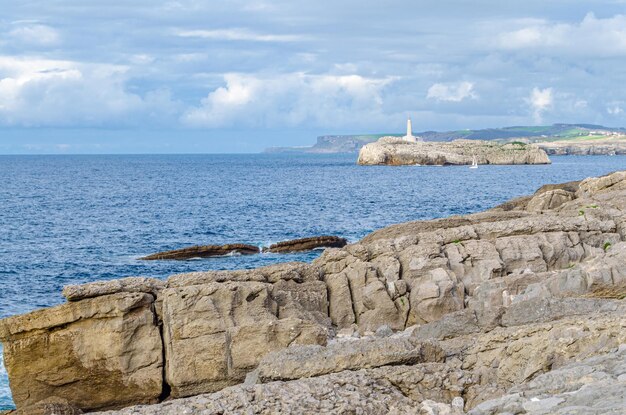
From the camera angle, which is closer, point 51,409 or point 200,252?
point 51,409

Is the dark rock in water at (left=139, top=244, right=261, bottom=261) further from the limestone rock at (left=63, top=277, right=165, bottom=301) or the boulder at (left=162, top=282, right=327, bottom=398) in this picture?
the boulder at (left=162, top=282, right=327, bottom=398)

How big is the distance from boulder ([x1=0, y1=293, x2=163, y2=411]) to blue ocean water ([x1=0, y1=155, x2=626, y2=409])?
335 centimetres

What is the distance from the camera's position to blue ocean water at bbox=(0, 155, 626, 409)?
152 feet

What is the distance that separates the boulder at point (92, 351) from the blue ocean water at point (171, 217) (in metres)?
3.35

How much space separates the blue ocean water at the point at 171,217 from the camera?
46.2 metres

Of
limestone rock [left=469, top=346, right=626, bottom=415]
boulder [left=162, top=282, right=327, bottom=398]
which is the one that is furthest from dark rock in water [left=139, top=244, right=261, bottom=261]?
limestone rock [left=469, top=346, right=626, bottom=415]

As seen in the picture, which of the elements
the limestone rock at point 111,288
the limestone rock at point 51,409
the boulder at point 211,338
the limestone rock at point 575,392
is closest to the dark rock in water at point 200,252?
the limestone rock at point 111,288

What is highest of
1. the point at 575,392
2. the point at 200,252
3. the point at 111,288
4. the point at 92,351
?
the point at 111,288

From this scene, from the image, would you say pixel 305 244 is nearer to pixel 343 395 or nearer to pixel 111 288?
pixel 111 288

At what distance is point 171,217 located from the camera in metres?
77.6

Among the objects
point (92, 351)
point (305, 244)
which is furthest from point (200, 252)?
point (92, 351)

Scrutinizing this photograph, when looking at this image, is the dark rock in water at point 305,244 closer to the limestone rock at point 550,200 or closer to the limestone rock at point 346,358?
the limestone rock at point 550,200

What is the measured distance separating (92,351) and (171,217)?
56.7 meters

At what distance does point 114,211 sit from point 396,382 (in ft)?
232
